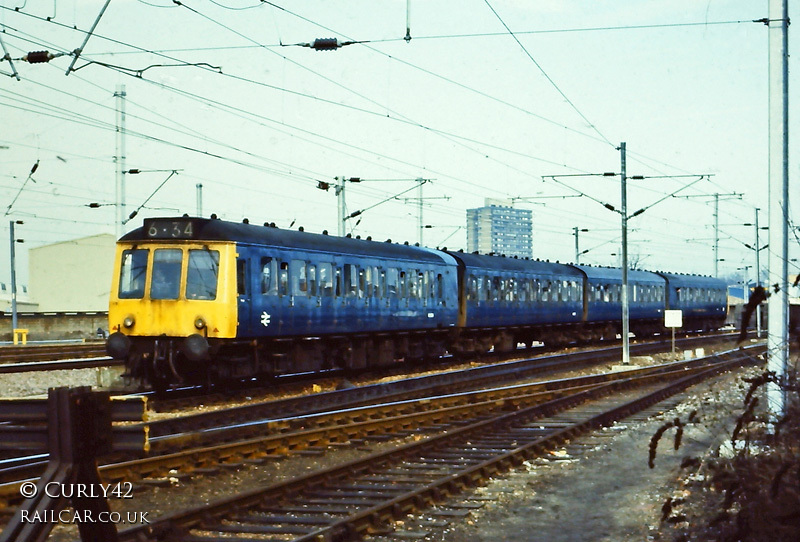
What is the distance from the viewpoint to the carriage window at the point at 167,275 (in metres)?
18.6

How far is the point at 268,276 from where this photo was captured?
1977 cm

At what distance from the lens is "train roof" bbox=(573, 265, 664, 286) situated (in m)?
42.6

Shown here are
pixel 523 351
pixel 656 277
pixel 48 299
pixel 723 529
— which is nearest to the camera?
pixel 723 529

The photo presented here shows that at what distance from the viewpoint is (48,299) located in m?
70.4

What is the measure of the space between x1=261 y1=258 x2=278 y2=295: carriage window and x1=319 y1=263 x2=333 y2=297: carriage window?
6.51 ft

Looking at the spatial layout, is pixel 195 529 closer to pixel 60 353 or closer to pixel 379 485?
pixel 379 485

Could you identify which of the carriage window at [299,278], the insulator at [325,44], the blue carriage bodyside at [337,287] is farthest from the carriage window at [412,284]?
the insulator at [325,44]

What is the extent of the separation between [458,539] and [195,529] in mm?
2269

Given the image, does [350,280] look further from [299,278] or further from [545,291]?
[545,291]

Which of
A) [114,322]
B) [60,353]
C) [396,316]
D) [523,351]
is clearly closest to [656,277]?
[523,351]

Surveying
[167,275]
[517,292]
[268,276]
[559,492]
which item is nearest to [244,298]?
[268,276]

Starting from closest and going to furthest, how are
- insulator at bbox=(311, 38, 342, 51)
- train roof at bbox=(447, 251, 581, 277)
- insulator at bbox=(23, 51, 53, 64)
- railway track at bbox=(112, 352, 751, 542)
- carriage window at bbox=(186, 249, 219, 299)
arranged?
1. railway track at bbox=(112, 352, 751, 542)
2. insulator at bbox=(23, 51, 53, 64)
3. insulator at bbox=(311, 38, 342, 51)
4. carriage window at bbox=(186, 249, 219, 299)
5. train roof at bbox=(447, 251, 581, 277)

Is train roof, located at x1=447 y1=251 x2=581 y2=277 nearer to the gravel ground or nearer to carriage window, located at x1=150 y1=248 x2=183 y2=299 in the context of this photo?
carriage window, located at x1=150 y1=248 x2=183 y2=299

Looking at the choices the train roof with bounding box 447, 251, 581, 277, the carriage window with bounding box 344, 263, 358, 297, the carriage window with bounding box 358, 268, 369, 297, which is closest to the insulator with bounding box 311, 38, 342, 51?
the carriage window with bounding box 344, 263, 358, 297
